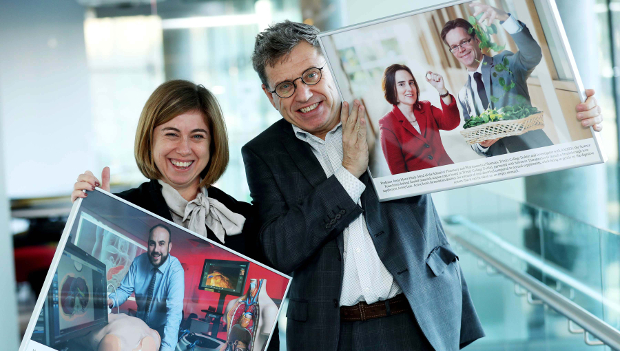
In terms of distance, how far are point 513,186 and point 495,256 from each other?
5.25 ft

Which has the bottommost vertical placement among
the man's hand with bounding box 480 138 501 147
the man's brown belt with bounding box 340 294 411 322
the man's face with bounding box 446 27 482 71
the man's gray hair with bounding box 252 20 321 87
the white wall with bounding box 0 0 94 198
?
the man's brown belt with bounding box 340 294 411 322

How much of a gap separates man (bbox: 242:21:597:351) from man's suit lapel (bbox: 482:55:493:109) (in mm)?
353

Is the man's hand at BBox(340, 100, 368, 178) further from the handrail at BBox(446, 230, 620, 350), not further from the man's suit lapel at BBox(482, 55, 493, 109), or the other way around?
A: the handrail at BBox(446, 230, 620, 350)

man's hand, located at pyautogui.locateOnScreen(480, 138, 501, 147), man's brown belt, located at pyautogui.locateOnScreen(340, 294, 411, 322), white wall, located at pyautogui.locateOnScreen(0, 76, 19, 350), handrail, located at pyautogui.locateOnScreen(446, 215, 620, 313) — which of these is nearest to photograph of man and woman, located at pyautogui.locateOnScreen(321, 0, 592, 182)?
man's hand, located at pyautogui.locateOnScreen(480, 138, 501, 147)

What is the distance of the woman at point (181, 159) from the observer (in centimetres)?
166

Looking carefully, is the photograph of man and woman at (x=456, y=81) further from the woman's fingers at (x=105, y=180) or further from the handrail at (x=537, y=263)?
the handrail at (x=537, y=263)

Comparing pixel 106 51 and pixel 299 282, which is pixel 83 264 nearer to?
pixel 299 282

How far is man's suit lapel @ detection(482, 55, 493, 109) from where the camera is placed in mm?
1475

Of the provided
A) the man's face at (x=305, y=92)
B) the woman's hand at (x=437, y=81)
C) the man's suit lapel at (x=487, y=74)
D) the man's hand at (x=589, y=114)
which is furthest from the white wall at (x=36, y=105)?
the man's hand at (x=589, y=114)

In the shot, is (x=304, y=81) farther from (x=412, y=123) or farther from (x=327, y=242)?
(x=327, y=242)

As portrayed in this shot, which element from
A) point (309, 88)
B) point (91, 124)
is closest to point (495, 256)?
point (309, 88)

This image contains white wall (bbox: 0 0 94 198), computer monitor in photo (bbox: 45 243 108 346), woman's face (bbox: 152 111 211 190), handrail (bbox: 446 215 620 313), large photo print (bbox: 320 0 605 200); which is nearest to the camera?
computer monitor in photo (bbox: 45 243 108 346)

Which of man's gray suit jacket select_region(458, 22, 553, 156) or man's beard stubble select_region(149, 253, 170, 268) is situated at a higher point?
man's gray suit jacket select_region(458, 22, 553, 156)

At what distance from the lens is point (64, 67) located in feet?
15.8
